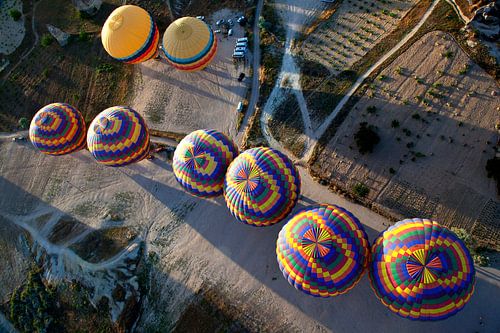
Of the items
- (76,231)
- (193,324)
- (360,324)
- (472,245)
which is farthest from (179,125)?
(472,245)

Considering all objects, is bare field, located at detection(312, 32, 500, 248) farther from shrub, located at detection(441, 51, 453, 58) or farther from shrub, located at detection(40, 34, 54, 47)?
shrub, located at detection(40, 34, 54, 47)

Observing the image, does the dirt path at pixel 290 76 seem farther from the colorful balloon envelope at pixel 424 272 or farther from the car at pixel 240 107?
the colorful balloon envelope at pixel 424 272

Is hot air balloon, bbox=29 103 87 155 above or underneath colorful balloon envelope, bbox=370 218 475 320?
underneath

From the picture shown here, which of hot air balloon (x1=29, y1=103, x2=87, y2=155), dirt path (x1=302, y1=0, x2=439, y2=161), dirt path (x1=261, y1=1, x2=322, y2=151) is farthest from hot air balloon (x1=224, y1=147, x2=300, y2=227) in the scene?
hot air balloon (x1=29, y1=103, x2=87, y2=155)

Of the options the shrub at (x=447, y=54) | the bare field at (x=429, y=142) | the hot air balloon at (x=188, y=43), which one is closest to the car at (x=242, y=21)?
the hot air balloon at (x=188, y=43)

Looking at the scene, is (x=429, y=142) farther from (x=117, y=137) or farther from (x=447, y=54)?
(x=117, y=137)

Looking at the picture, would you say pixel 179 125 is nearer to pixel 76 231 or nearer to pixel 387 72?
pixel 76 231
